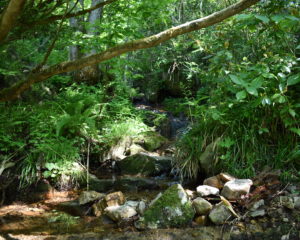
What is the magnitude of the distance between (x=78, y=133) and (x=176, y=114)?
4.86m

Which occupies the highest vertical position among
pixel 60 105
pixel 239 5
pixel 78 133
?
pixel 239 5

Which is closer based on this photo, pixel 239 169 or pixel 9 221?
pixel 9 221

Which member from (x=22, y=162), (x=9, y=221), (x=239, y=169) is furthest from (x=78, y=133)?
(x=239, y=169)

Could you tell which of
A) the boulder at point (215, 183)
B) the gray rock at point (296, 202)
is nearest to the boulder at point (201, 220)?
the boulder at point (215, 183)

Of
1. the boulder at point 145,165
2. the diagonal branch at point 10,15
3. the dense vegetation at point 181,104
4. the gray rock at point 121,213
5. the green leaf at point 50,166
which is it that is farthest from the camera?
the boulder at point 145,165

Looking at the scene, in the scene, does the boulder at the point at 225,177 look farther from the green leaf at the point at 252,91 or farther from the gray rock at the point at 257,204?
the green leaf at the point at 252,91

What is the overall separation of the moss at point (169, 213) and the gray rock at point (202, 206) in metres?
0.07

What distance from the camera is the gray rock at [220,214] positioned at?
3146 mm

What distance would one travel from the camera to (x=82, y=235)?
317 cm

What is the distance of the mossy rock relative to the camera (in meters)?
6.49

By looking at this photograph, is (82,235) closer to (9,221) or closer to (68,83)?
(9,221)

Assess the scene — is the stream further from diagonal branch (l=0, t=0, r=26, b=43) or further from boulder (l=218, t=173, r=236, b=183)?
diagonal branch (l=0, t=0, r=26, b=43)

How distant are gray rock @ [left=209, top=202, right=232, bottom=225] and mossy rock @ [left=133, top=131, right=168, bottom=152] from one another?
333 centimetres

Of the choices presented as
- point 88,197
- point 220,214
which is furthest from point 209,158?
point 88,197
